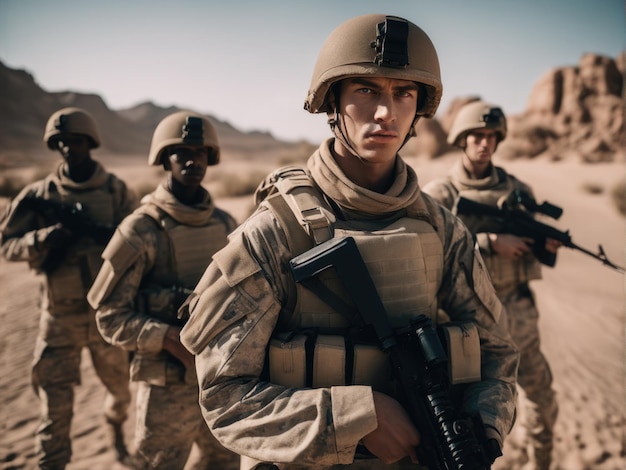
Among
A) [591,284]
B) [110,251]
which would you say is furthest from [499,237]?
[591,284]

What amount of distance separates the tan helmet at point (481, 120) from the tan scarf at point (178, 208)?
240cm

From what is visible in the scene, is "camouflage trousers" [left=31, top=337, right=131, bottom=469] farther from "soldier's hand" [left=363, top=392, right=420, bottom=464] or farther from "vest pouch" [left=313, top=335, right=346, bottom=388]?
"soldier's hand" [left=363, top=392, right=420, bottom=464]

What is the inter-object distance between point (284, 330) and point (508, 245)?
261cm

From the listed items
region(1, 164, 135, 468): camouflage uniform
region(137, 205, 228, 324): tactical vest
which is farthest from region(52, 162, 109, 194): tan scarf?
region(137, 205, 228, 324): tactical vest

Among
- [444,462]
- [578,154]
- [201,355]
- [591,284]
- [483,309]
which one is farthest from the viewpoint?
[578,154]

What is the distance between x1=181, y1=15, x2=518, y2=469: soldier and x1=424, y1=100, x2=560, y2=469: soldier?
199 centimetres

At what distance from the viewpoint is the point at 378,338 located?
1479 mm

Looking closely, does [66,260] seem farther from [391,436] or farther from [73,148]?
[391,436]

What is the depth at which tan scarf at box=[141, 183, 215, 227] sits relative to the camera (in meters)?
2.94

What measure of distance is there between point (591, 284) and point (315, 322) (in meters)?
11.0

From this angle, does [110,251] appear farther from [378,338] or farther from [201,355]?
[378,338]

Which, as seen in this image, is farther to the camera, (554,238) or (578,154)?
(578,154)

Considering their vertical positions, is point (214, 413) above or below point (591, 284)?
above

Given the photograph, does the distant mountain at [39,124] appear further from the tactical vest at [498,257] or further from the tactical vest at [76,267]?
the tactical vest at [498,257]
